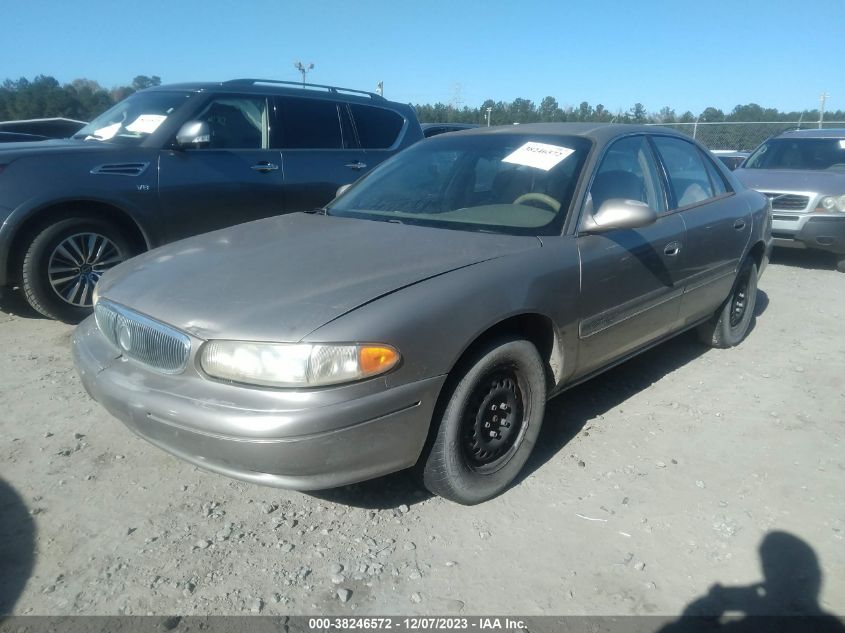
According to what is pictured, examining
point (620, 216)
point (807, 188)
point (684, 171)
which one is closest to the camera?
point (620, 216)

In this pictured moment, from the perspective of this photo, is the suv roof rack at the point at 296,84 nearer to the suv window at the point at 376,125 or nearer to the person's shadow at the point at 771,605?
the suv window at the point at 376,125

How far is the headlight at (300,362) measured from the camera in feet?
7.57

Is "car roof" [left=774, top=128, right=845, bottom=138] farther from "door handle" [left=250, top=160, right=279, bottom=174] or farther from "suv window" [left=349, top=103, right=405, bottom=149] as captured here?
"door handle" [left=250, top=160, right=279, bottom=174]

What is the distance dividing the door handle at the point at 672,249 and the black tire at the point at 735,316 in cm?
118

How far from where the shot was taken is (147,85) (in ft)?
42.4

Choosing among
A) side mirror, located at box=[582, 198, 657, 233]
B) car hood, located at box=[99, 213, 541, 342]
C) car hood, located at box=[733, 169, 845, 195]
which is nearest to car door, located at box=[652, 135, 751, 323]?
side mirror, located at box=[582, 198, 657, 233]

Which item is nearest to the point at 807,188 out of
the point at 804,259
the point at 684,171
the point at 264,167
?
the point at 804,259

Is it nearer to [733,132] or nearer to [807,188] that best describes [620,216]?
[807,188]

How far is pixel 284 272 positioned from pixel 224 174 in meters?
2.99

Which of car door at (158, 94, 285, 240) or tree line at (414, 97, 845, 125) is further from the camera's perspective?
tree line at (414, 97, 845, 125)

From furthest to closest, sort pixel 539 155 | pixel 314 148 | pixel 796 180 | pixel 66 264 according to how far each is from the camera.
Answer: pixel 796 180 < pixel 314 148 < pixel 66 264 < pixel 539 155

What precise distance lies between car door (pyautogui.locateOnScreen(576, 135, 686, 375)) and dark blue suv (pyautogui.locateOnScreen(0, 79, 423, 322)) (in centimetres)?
297

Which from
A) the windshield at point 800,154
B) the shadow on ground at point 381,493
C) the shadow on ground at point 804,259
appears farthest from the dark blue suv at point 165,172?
the windshield at point 800,154

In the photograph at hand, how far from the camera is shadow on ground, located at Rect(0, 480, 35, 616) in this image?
7.71ft
